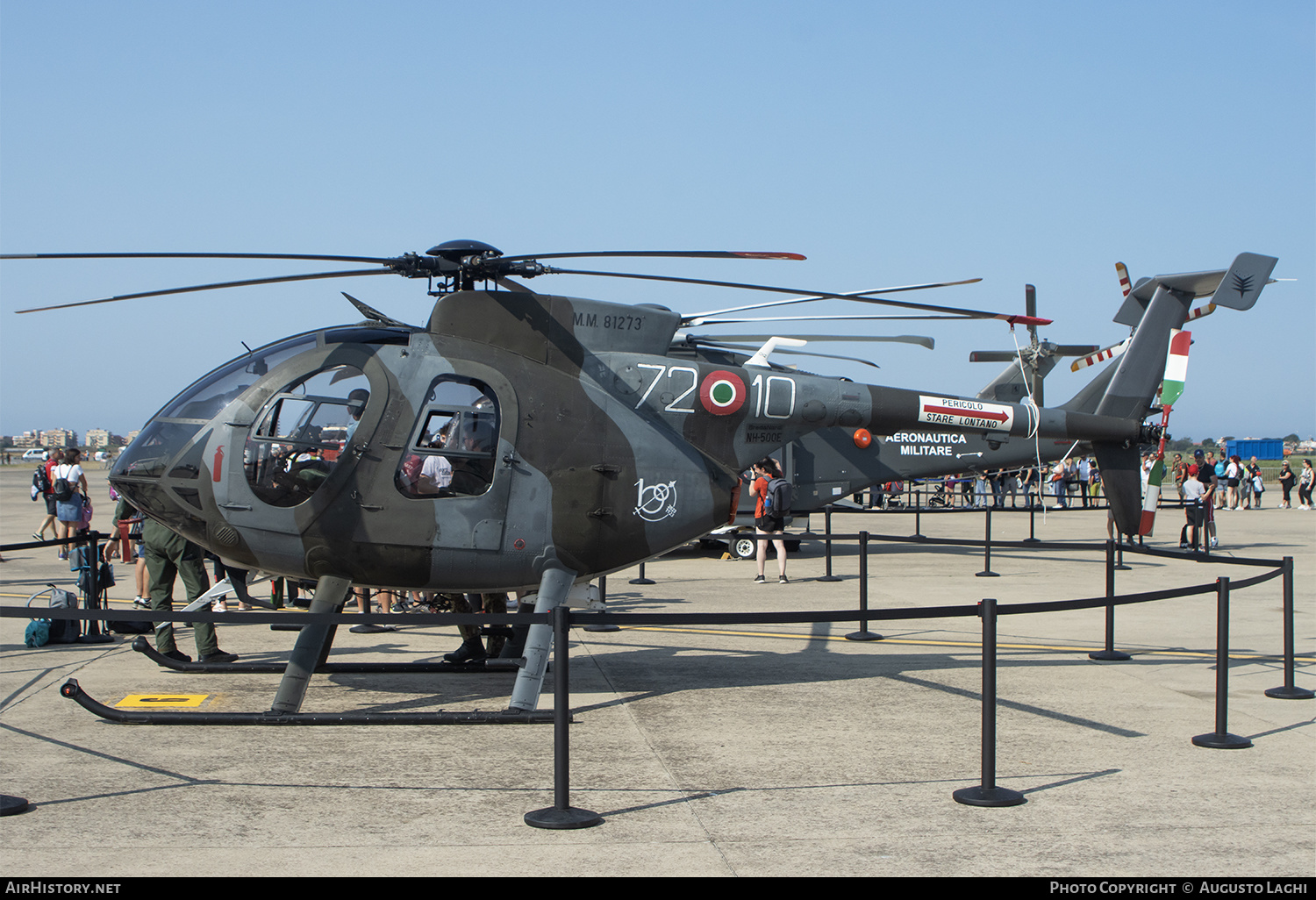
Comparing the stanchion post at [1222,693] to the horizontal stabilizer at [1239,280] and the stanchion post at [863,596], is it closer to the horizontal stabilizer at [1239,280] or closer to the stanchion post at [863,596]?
the stanchion post at [863,596]

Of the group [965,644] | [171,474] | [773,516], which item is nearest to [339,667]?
[171,474]

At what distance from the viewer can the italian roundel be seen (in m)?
8.23

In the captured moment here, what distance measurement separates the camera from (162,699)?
25.2 feet

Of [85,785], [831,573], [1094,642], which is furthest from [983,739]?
[831,573]

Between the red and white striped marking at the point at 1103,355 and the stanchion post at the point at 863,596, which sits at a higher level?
the red and white striped marking at the point at 1103,355

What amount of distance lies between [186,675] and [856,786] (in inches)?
223

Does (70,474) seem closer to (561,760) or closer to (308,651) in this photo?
(308,651)

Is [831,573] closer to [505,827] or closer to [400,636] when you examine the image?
[400,636]

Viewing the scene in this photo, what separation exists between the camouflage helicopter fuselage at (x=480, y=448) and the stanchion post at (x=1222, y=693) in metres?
3.31

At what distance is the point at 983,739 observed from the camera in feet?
17.6

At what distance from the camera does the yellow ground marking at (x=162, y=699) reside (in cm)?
755

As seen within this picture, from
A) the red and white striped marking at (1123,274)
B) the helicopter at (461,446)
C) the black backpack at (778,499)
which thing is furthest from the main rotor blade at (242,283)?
the red and white striped marking at (1123,274)

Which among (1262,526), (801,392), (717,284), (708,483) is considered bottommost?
(1262,526)

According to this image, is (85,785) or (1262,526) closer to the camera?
(85,785)
